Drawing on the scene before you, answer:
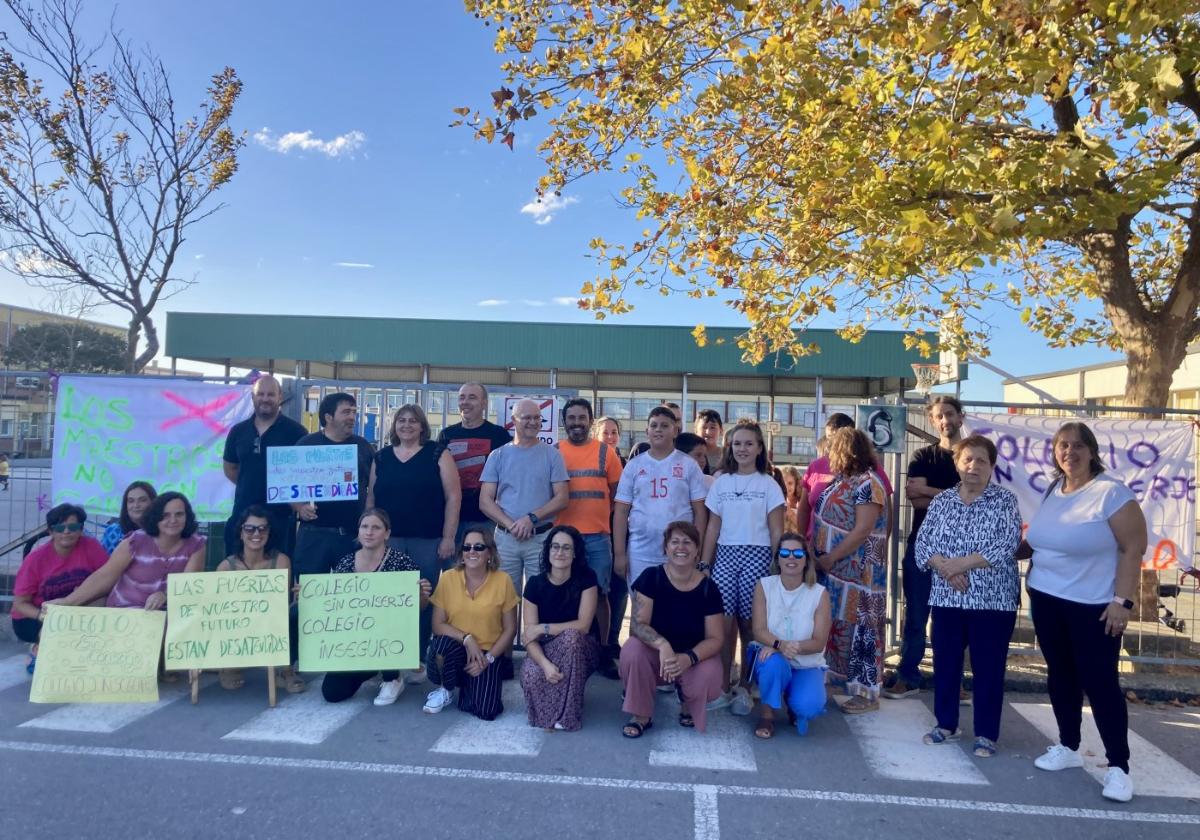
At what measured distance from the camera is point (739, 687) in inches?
214

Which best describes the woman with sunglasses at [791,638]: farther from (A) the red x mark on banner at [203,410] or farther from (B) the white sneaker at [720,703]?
(A) the red x mark on banner at [203,410]

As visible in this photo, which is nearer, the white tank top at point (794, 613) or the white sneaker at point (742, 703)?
the white tank top at point (794, 613)

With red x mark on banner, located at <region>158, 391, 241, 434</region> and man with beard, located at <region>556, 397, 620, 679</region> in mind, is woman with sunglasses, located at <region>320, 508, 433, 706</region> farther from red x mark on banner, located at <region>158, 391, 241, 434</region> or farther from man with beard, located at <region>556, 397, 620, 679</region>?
red x mark on banner, located at <region>158, 391, 241, 434</region>

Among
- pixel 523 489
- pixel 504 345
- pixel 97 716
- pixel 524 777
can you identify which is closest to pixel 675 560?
pixel 523 489

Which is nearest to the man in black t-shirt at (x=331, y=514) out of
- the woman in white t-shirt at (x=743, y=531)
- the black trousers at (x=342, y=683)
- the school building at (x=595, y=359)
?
the black trousers at (x=342, y=683)

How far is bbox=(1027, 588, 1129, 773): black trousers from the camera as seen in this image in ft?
13.9

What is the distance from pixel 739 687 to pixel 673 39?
5.06 meters

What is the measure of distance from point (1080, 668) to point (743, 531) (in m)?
1.98

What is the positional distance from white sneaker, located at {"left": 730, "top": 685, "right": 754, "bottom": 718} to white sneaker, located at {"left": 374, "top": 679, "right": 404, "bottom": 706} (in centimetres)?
217

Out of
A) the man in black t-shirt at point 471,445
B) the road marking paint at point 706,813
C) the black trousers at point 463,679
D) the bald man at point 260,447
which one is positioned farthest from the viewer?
the man in black t-shirt at point 471,445

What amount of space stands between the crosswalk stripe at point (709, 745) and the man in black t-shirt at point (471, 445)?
204 cm

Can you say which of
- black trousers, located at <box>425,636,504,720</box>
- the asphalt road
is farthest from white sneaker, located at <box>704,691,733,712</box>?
black trousers, located at <box>425,636,504,720</box>

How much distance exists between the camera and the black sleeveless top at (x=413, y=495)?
5.80 metres

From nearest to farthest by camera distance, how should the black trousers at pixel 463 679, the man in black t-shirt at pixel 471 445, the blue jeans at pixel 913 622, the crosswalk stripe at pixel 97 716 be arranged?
A: the crosswalk stripe at pixel 97 716, the black trousers at pixel 463 679, the blue jeans at pixel 913 622, the man in black t-shirt at pixel 471 445
